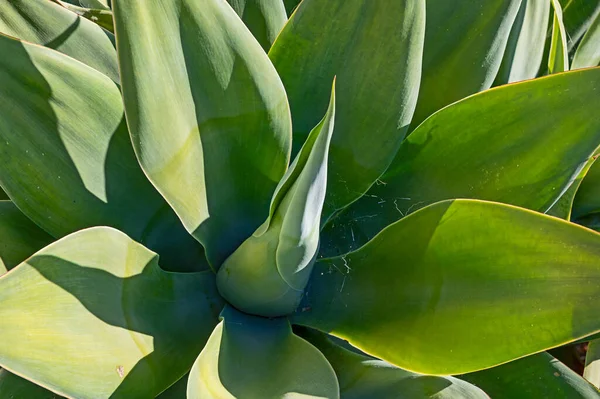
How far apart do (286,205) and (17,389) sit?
1.15ft

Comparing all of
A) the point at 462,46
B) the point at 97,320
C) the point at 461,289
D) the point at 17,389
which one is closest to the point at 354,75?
the point at 462,46

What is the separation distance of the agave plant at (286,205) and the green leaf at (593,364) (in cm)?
21

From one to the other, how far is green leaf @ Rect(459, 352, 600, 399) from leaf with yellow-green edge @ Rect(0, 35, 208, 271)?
46cm

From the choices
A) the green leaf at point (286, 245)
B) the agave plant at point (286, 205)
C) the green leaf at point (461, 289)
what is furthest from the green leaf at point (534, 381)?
the green leaf at point (286, 245)

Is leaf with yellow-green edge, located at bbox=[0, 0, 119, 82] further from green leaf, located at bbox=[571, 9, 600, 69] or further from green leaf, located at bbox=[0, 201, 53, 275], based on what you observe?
green leaf, located at bbox=[571, 9, 600, 69]

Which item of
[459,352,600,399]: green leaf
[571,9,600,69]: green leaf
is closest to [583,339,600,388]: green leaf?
[459,352,600,399]: green leaf

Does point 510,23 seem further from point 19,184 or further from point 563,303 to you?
point 19,184

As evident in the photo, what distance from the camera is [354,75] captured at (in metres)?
0.76

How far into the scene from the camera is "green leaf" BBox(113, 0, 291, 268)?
0.63m

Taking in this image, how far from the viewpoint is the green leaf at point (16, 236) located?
0.72 meters

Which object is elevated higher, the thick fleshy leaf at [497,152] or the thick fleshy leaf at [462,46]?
the thick fleshy leaf at [462,46]

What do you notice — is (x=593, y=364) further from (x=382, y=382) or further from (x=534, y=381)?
(x=382, y=382)

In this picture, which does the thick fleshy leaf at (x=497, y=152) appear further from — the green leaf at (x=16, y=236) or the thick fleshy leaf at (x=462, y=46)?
the green leaf at (x=16, y=236)

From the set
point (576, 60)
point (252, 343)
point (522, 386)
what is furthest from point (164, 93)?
point (576, 60)
